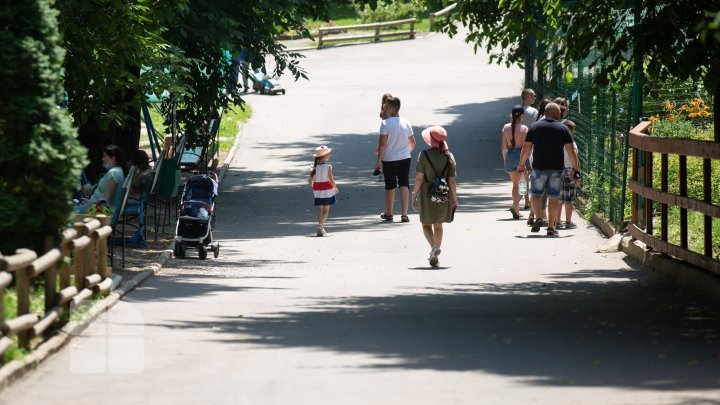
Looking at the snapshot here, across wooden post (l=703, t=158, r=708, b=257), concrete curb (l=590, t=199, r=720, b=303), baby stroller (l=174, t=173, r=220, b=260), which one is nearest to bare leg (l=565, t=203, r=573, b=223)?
concrete curb (l=590, t=199, r=720, b=303)

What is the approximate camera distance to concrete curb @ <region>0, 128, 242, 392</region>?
26.0 feet

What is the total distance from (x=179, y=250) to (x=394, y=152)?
17.2 feet

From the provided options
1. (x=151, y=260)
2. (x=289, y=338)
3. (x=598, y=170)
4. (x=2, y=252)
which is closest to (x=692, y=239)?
(x=598, y=170)

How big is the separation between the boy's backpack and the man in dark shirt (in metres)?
2.69

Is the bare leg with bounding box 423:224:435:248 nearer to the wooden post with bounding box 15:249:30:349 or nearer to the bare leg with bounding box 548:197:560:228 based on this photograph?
the bare leg with bounding box 548:197:560:228

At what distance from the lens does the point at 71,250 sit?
1023 centimetres

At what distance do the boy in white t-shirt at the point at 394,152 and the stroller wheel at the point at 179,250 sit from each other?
482 cm

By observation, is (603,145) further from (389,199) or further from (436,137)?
(436,137)

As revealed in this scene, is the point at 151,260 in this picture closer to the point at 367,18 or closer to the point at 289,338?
the point at 289,338

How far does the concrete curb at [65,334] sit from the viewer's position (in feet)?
26.0

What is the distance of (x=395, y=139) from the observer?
2106cm

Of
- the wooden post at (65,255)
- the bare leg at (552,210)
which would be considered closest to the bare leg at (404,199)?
the bare leg at (552,210)

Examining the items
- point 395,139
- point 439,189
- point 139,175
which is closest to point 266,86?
point 395,139

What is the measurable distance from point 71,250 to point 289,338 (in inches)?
Answer: 69.6
